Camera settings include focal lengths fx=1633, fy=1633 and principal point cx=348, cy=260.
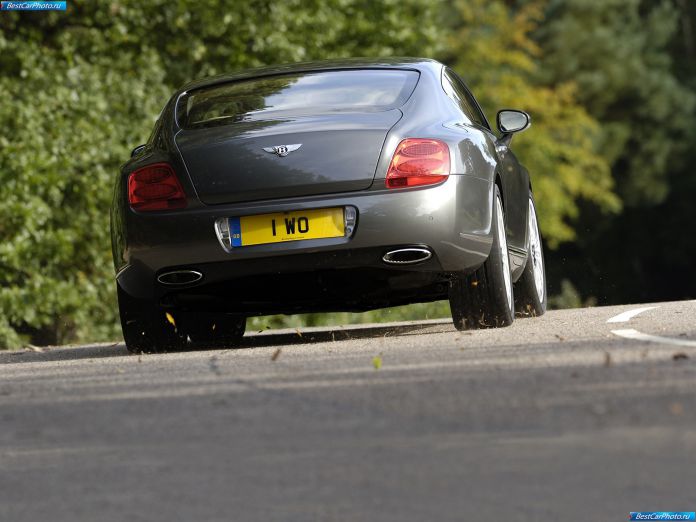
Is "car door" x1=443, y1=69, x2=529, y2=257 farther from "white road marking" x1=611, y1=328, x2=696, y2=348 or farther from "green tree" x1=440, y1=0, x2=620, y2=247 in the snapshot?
"green tree" x1=440, y1=0, x2=620, y2=247

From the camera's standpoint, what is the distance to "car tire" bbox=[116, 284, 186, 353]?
29.3 feet

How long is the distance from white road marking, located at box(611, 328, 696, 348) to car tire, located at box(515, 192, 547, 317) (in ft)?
5.99

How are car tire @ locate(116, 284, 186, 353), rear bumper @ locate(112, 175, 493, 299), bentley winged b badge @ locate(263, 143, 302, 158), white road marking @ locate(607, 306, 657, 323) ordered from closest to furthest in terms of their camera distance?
rear bumper @ locate(112, 175, 493, 299)
bentley winged b badge @ locate(263, 143, 302, 158)
car tire @ locate(116, 284, 186, 353)
white road marking @ locate(607, 306, 657, 323)

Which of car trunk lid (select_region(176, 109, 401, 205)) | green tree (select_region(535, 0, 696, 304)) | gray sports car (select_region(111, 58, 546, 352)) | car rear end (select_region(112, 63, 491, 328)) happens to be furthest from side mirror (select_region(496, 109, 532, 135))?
green tree (select_region(535, 0, 696, 304))

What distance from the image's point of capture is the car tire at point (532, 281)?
34.3ft

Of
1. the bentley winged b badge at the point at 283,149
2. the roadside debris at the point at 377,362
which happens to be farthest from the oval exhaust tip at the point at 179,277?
the roadside debris at the point at 377,362

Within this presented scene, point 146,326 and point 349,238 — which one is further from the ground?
point 349,238

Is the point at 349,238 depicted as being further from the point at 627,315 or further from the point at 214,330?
the point at 627,315

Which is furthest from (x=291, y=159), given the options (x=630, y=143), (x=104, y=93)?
(x=630, y=143)

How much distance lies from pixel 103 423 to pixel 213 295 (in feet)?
8.62

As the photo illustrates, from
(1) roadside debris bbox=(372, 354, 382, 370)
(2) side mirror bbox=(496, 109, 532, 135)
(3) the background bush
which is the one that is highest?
(2) side mirror bbox=(496, 109, 532, 135)

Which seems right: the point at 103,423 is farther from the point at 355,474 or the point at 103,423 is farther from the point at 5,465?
the point at 355,474

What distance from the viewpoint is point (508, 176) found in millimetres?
9672

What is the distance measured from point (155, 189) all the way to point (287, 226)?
78 cm
